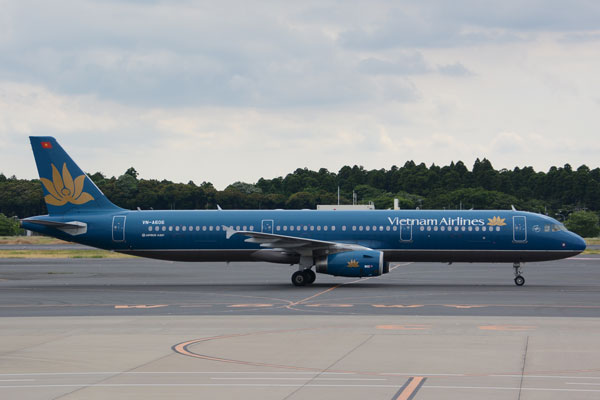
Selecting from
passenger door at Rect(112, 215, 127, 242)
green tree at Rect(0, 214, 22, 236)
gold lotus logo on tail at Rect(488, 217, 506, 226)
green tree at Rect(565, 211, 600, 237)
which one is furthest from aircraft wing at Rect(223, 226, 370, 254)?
green tree at Rect(0, 214, 22, 236)

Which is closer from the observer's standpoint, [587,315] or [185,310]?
[587,315]

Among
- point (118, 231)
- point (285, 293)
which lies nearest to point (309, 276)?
point (285, 293)

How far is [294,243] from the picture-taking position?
39.7m

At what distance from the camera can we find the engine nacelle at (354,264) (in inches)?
1511

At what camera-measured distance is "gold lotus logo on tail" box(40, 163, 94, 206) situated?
42.9 metres

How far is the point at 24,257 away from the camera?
72938mm

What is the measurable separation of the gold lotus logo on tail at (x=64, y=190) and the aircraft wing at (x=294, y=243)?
916cm

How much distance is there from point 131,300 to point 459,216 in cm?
1774

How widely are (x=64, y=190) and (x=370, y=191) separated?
142 metres

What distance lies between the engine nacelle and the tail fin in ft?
43.2
